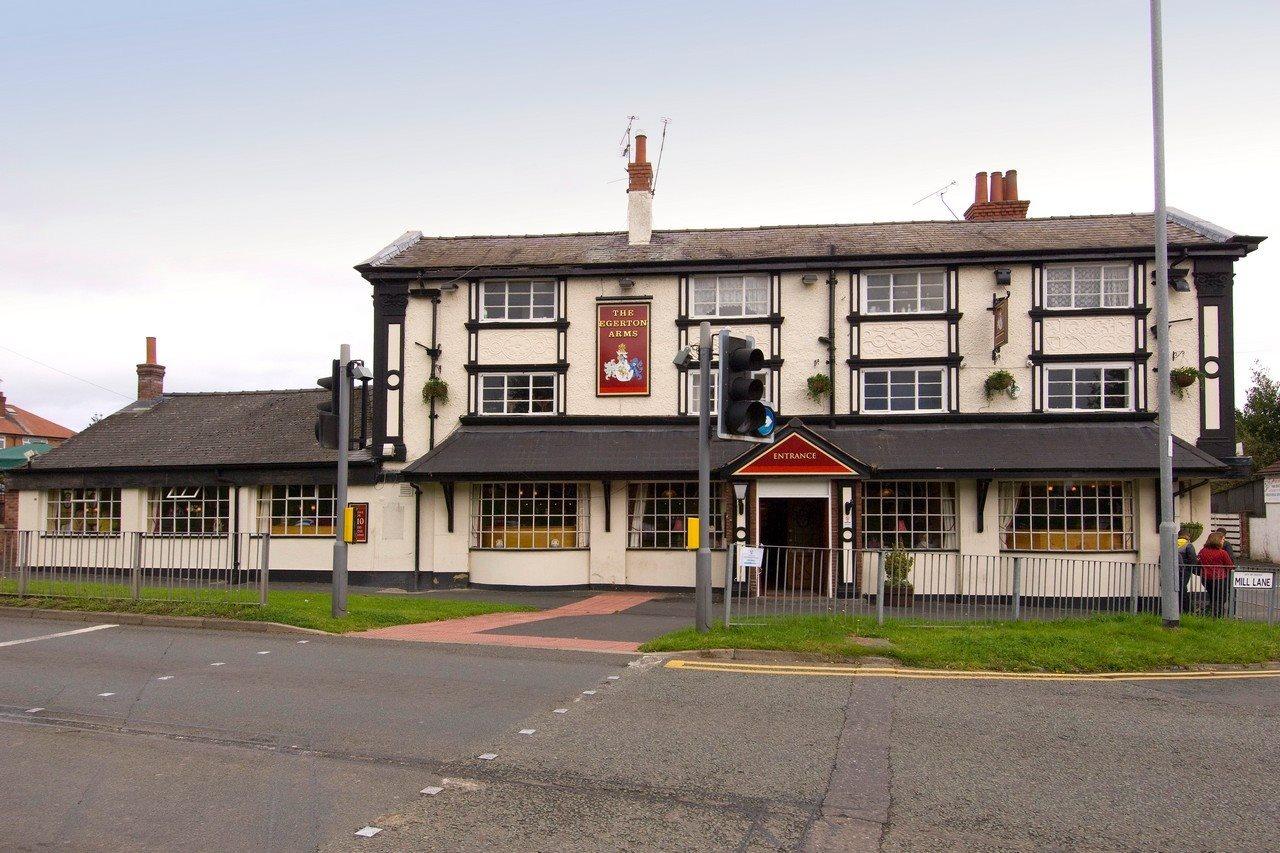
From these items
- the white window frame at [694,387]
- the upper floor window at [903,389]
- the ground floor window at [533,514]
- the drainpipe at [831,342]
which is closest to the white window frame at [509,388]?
the ground floor window at [533,514]

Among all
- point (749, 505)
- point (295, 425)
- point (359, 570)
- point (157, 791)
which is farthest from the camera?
point (295, 425)

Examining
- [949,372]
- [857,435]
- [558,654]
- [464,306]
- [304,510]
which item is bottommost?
[558,654]

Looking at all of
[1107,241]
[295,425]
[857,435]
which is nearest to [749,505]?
[857,435]

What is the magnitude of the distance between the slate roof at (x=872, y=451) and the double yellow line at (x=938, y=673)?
9129mm

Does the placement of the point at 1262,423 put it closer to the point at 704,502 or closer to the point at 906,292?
the point at 906,292

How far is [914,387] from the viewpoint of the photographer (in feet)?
73.3

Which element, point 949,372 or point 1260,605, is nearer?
point 1260,605

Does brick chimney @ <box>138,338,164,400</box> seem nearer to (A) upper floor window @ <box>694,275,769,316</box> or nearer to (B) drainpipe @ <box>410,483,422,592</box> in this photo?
(B) drainpipe @ <box>410,483,422,592</box>

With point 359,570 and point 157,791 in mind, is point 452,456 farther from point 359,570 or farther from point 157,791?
point 157,791

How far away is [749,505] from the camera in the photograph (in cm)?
2127

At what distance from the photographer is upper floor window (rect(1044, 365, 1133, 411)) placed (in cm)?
2173

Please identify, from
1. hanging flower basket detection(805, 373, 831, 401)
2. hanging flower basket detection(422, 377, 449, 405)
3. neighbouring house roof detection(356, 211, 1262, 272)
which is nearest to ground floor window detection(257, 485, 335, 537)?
hanging flower basket detection(422, 377, 449, 405)

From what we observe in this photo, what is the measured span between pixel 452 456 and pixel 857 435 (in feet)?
30.3

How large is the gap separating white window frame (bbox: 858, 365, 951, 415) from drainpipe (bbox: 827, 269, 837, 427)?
2.15 ft
